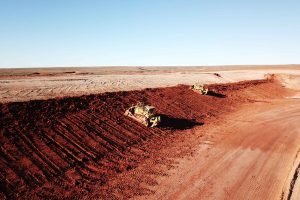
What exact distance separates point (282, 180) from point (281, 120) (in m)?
13.3

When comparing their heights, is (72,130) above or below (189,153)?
above

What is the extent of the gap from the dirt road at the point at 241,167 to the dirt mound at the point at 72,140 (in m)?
2.74

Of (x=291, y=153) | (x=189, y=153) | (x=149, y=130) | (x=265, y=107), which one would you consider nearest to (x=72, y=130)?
(x=149, y=130)

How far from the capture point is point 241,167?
625 inches

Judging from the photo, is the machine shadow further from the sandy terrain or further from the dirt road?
the sandy terrain

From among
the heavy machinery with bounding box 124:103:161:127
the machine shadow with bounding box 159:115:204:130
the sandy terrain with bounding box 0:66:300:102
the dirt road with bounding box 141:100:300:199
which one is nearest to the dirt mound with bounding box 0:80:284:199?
the machine shadow with bounding box 159:115:204:130

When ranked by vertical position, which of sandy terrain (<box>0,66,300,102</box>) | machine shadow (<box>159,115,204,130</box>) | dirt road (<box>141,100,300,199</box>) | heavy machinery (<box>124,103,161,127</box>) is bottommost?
dirt road (<box>141,100,300,199</box>)

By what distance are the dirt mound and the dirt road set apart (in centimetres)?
274

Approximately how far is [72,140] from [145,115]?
A: 632 centimetres

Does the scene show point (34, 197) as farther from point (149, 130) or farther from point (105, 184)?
point (149, 130)

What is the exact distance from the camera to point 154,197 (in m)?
12.4

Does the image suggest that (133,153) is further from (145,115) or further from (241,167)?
(241,167)

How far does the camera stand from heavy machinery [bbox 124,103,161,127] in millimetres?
21553

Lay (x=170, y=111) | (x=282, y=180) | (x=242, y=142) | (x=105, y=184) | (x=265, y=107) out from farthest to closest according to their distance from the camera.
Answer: (x=265, y=107) < (x=170, y=111) < (x=242, y=142) < (x=282, y=180) < (x=105, y=184)
